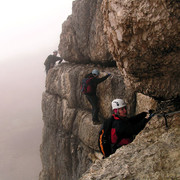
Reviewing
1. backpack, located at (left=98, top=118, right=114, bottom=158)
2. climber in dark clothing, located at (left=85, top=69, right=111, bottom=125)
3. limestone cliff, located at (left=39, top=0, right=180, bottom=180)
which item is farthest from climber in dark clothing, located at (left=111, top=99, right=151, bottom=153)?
climber in dark clothing, located at (left=85, top=69, right=111, bottom=125)

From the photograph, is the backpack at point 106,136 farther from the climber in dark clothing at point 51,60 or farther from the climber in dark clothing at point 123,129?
the climber in dark clothing at point 51,60

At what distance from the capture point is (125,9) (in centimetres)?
491

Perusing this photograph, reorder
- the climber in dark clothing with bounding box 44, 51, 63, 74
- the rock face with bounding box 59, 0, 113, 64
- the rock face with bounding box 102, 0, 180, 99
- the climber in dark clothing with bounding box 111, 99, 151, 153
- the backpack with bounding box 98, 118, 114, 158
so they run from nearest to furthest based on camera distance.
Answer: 1. the rock face with bounding box 102, 0, 180, 99
2. the climber in dark clothing with bounding box 111, 99, 151, 153
3. the backpack with bounding box 98, 118, 114, 158
4. the rock face with bounding box 59, 0, 113, 64
5. the climber in dark clothing with bounding box 44, 51, 63, 74

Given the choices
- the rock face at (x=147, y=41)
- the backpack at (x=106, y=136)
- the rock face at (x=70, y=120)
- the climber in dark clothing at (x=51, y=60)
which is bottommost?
the rock face at (x=70, y=120)

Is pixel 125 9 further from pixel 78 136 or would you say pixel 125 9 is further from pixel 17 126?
pixel 17 126

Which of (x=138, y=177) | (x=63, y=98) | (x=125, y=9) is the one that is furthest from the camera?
(x=63, y=98)

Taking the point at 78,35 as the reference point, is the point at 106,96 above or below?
below

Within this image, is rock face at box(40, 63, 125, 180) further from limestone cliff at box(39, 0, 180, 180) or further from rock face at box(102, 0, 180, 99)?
rock face at box(102, 0, 180, 99)

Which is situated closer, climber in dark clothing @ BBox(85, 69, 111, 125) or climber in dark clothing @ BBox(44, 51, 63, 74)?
climber in dark clothing @ BBox(85, 69, 111, 125)

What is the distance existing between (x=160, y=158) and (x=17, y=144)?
274 feet

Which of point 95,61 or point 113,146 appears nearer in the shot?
point 113,146

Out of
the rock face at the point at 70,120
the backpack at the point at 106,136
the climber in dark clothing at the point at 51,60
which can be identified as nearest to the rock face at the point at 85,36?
the rock face at the point at 70,120

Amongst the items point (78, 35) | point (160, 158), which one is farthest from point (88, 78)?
point (160, 158)

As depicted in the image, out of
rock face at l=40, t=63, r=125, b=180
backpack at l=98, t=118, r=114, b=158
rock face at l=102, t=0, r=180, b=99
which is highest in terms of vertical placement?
rock face at l=102, t=0, r=180, b=99
